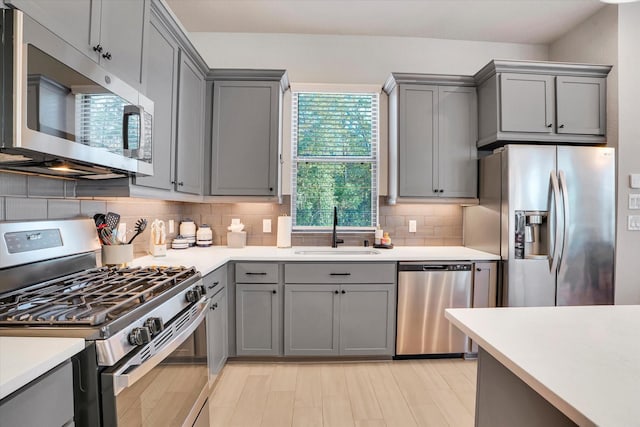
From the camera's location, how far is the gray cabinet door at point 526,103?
9.29 ft

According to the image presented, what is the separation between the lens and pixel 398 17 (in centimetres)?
306

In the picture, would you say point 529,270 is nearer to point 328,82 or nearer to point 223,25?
point 328,82

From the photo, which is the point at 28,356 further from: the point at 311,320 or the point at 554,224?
the point at 554,224

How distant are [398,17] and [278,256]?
94.4 inches

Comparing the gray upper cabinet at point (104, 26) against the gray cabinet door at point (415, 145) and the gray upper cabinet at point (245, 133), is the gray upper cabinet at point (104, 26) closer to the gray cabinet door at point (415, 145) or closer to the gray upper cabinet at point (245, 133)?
the gray upper cabinet at point (245, 133)

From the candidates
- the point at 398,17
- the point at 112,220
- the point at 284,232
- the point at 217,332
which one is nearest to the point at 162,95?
the point at 112,220

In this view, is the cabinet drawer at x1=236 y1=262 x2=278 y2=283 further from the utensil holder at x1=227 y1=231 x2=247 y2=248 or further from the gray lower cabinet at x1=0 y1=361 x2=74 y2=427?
the gray lower cabinet at x1=0 y1=361 x2=74 y2=427

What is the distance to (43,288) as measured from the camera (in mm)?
1405

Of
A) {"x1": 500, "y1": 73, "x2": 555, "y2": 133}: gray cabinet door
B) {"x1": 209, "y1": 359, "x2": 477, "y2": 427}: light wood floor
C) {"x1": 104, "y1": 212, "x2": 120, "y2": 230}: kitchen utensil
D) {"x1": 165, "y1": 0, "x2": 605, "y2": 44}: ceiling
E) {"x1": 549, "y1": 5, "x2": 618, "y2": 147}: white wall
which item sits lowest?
{"x1": 209, "y1": 359, "x2": 477, "y2": 427}: light wood floor

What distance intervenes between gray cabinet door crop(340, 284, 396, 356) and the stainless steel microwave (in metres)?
1.81

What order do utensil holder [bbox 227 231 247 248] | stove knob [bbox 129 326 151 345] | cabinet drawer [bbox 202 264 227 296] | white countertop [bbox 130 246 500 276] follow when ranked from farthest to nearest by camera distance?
utensil holder [bbox 227 231 247 248] < white countertop [bbox 130 246 500 276] < cabinet drawer [bbox 202 264 227 296] < stove knob [bbox 129 326 151 345]

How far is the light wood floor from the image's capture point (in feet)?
6.65

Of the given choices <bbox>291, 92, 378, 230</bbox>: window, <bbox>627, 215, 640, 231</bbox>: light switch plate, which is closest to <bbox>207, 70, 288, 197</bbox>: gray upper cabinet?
<bbox>291, 92, 378, 230</bbox>: window

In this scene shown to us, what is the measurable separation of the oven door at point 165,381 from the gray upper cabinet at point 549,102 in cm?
273
